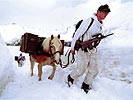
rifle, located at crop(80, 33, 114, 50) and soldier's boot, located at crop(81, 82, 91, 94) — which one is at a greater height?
rifle, located at crop(80, 33, 114, 50)

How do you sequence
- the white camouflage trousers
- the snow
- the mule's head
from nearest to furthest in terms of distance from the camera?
the snow < the white camouflage trousers < the mule's head

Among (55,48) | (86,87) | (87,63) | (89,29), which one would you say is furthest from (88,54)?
(55,48)

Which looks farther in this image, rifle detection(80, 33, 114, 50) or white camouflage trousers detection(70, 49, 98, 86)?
white camouflage trousers detection(70, 49, 98, 86)

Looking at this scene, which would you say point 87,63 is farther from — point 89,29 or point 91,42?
point 89,29

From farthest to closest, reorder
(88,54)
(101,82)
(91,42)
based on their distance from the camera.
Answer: (101,82) < (88,54) < (91,42)

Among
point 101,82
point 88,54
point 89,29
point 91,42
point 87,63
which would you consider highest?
point 89,29

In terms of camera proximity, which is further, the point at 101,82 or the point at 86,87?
the point at 101,82

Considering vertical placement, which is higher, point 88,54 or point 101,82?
point 88,54


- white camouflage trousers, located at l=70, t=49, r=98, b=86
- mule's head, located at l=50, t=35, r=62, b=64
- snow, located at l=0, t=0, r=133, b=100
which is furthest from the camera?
mule's head, located at l=50, t=35, r=62, b=64

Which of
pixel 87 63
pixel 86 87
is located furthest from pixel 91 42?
pixel 86 87

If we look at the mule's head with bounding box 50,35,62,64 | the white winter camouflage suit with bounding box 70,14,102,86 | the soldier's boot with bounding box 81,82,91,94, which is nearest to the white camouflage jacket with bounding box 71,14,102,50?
the white winter camouflage suit with bounding box 70,14,102,86

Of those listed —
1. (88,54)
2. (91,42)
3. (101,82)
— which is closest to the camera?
(91,42)

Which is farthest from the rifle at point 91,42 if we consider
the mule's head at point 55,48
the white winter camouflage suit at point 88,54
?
the mule's head at point 55,48

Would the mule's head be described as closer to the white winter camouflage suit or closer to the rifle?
the white winter camouflage suit
